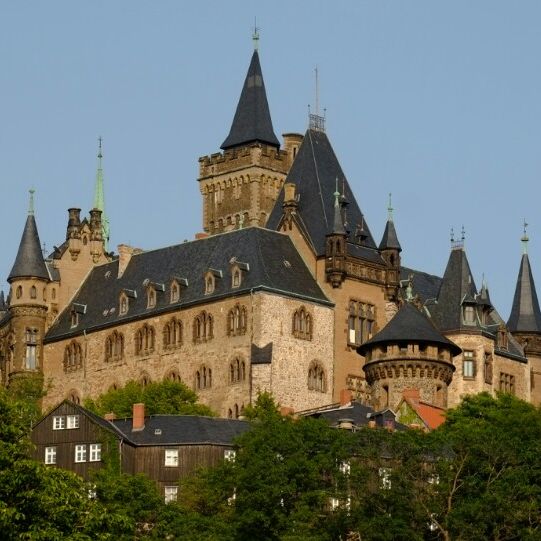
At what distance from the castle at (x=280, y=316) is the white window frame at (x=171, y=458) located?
18354mm

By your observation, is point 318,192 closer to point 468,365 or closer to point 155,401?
point 468,365

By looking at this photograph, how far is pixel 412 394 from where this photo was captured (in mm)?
140625

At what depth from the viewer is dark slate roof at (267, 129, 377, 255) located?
15062 cm

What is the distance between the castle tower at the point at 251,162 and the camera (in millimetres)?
178625

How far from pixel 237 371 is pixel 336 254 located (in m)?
9.11

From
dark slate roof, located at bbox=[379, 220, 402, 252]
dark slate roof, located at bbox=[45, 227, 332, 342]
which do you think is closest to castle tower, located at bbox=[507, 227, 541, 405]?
dark slate roof, located at bbox=[379, 220, 402, 252]

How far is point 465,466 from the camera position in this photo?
107938mm

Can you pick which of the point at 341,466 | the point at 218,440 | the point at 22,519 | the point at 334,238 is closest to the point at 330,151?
the point at 334,238

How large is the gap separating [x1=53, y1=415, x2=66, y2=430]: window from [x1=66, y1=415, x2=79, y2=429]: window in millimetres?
285

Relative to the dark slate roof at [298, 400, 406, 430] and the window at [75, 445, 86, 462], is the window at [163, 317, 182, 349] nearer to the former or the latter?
the dark slate roof at [298, 400, 406, 430]

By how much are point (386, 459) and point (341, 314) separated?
39.2 m

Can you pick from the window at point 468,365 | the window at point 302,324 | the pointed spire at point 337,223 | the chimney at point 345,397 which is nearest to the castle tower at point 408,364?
the chimney at point 345,397

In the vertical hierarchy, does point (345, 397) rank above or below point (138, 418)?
above

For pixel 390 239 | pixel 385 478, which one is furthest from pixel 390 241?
pixel 385 478
